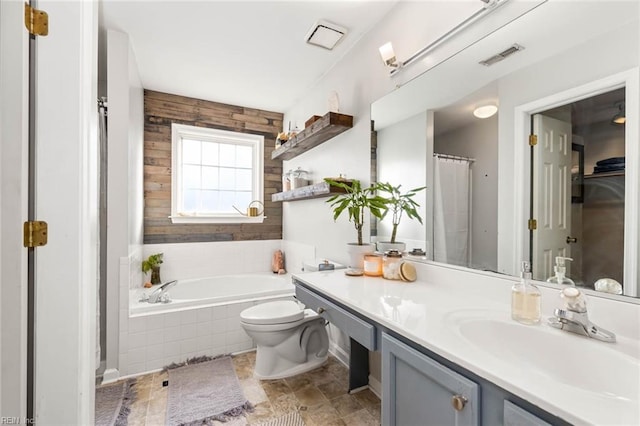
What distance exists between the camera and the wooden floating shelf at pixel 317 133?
221 cm

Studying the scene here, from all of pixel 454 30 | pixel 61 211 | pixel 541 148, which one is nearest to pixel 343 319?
pixel 541 148

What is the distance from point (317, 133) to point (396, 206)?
101 cm

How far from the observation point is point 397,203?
1790 mm

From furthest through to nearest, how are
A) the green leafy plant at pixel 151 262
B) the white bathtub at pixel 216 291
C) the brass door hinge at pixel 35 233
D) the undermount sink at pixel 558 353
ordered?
the green leafy plant at pixel 151 262 → the white bathtub at pixel 216 291 → the brass door hinge at pixel 35 233 → the undermount sink at pixel 558 353

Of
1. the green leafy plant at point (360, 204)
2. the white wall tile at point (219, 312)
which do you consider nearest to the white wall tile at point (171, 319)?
the white wall tile at point (219, 312)

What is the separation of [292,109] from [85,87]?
2570 millimetres

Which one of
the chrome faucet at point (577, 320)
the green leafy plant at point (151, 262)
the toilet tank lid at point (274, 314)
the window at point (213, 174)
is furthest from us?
the window at point (213, 174)

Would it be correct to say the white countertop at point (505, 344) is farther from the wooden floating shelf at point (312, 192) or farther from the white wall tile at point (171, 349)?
the white wall tile at point (171, 349)

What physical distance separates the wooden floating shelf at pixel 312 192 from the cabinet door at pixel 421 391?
138 cm

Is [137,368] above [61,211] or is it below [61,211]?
below

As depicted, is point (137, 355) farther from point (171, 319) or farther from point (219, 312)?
point (219, 312)

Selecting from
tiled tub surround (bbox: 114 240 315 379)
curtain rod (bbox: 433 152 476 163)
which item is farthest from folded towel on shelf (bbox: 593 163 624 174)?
tiled tub surround (bbox: 114 240 315 379)

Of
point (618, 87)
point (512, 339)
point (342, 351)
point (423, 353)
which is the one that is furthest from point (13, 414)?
point (618, 87)

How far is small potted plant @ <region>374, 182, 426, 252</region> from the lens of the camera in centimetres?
172
